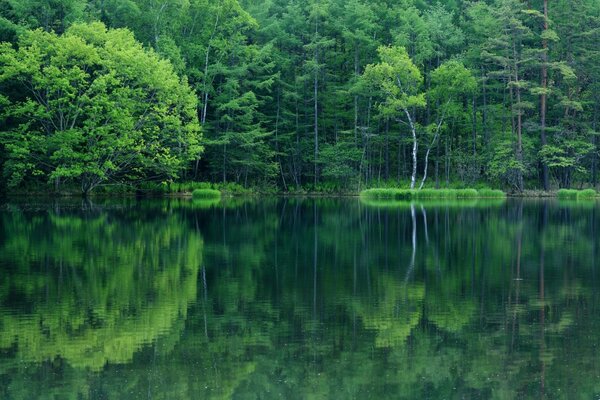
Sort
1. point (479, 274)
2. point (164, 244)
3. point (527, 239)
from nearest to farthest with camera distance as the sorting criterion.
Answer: point (479, 274), point (164, 244), point (527, 239)

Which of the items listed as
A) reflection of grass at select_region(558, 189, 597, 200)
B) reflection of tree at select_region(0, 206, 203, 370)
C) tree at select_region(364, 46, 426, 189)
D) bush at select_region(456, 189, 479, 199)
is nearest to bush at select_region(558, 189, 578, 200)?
reflection of grass at select_region(558, 189, 597, 200)

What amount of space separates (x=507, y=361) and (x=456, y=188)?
5097 centimetres

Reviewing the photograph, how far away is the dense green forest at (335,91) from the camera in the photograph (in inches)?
1986

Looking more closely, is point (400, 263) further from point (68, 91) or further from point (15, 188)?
point (15, 188)

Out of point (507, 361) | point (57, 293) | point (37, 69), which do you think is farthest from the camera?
point (37, 69)

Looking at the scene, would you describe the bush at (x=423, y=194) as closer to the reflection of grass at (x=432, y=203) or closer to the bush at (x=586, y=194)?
the reflection of grass at (x=432, y=203)

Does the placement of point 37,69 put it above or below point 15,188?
above

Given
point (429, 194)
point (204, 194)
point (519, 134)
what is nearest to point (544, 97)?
point (519, 134)

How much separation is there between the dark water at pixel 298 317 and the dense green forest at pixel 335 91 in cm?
2775

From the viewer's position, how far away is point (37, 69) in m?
46.0

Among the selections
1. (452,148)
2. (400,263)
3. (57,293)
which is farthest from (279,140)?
(57,293)

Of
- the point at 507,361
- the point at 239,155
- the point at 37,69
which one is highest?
the point at 37,69

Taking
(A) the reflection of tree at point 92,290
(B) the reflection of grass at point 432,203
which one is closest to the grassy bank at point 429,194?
(B) the reflection of grass at point 432,203

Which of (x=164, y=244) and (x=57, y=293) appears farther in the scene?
(x=164, y=244)
